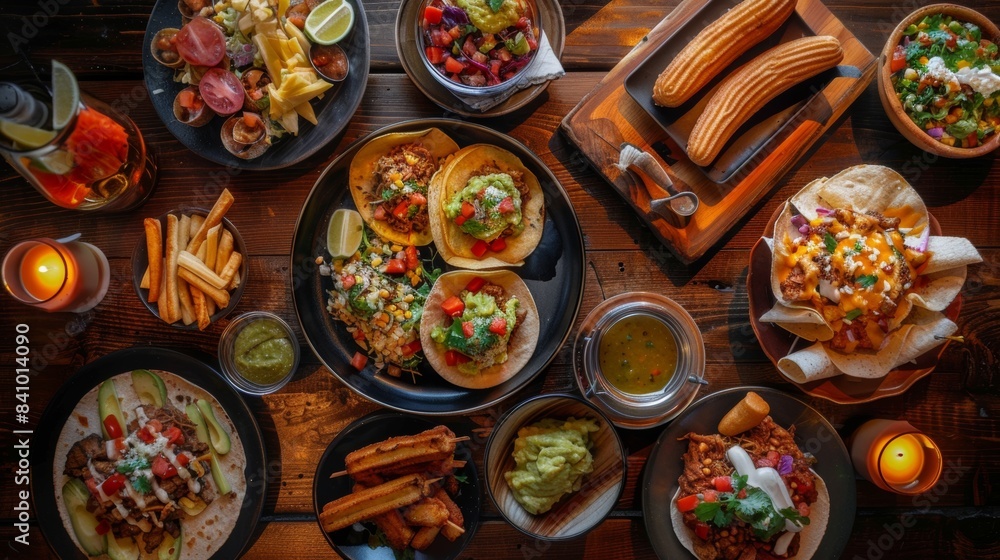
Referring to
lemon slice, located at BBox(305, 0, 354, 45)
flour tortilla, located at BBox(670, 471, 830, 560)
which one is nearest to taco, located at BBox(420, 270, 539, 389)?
flour tortilla, located at BBox(670, 471, 830, 560)

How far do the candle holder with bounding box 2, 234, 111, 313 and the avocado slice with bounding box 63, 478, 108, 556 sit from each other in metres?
1.06

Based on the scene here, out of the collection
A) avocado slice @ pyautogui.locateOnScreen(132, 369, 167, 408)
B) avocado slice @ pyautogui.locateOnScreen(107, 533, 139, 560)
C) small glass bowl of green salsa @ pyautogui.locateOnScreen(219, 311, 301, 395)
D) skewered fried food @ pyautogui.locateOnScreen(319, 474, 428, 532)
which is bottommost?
avocado slice @ pyautogui.locateOnScreen(107, 533, 139, 560)

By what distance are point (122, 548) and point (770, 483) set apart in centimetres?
381

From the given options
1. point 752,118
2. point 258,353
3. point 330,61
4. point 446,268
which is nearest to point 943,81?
point 752,118

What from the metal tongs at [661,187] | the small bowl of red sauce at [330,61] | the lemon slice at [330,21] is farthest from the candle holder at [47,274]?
the metal tongs at [661,187]

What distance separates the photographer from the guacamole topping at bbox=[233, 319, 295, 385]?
12.5 feet

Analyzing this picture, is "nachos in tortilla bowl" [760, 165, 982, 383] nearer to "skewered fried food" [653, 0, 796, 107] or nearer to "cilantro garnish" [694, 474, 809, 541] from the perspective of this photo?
"cilantro garnish" [694, 474, 809, 541]

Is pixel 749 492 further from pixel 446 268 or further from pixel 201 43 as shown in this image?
pixel 201 43

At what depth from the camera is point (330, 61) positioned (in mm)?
3713

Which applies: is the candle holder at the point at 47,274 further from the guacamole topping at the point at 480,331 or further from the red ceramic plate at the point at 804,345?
the red ceramic plate at the point at 804,345

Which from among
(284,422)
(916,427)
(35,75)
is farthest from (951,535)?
(35,75)

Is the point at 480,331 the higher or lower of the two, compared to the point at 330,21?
lower

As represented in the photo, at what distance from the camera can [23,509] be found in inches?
156

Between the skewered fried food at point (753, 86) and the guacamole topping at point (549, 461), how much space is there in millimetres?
1758
